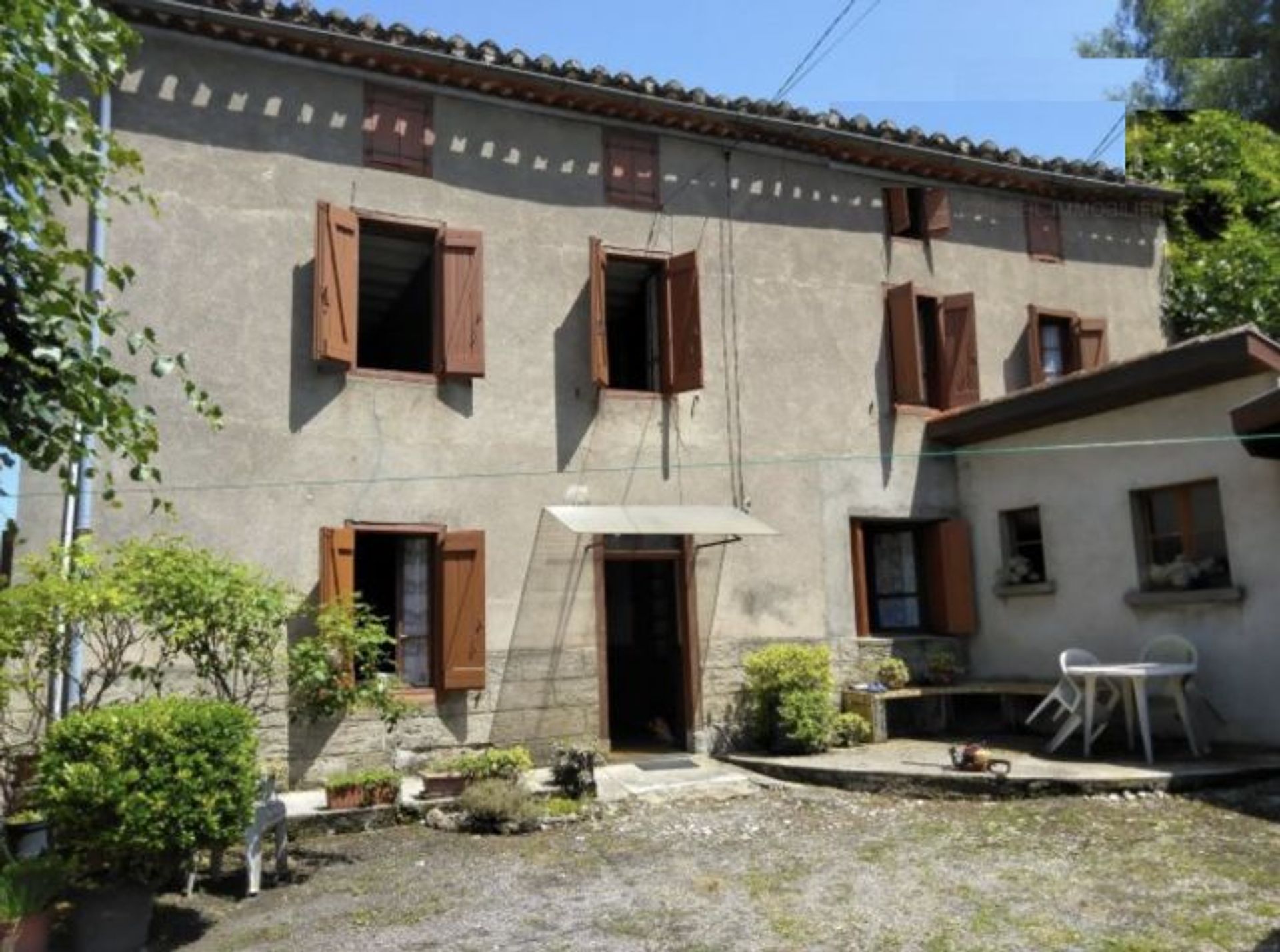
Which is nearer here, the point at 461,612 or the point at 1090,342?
the point at 461,612

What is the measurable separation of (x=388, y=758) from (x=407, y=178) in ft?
19.1

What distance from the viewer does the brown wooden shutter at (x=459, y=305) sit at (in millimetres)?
10469

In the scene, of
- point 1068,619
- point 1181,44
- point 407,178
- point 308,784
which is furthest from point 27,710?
point 1181,44

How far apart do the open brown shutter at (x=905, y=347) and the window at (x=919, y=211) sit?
0.96 metres

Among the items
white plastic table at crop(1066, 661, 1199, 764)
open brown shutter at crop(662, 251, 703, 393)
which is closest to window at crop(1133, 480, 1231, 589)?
white plastic table at crop(1066, 661, 1199, 764)

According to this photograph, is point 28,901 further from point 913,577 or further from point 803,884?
point 913,577

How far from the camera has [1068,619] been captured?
37.5 ft

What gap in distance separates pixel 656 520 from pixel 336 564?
3160 millimetres

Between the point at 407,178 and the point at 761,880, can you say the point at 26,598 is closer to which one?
the point at 761,880

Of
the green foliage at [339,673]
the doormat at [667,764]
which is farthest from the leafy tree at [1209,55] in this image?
the green foliage at [339,673]

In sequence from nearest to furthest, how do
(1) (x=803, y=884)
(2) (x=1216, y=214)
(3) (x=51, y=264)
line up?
(3) (x=51, y=264), (1) (x=803, y=884), (2) (x=1216, y=214)

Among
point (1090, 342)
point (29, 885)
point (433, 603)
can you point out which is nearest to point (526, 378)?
point (433, 603)

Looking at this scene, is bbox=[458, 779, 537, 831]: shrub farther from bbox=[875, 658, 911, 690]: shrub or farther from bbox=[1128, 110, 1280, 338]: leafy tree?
bbox=[1128, 110, 1280, 338]: leafy tree

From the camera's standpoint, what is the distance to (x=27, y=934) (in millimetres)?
5594
